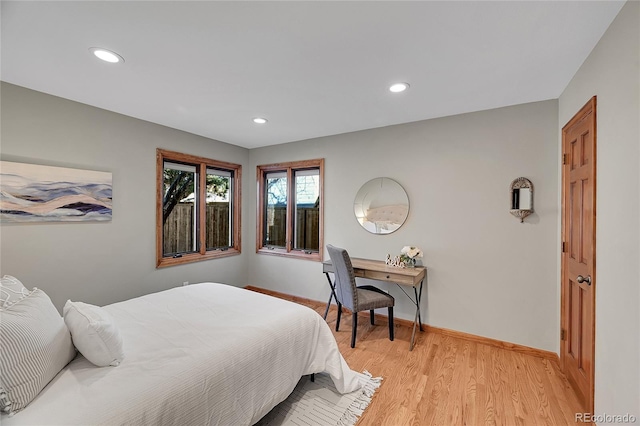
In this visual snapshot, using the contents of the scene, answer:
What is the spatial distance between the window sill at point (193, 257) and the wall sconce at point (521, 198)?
3900 mm

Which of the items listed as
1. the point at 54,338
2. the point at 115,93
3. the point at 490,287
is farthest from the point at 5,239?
the point at 490,287

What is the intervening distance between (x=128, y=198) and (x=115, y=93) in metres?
1.20

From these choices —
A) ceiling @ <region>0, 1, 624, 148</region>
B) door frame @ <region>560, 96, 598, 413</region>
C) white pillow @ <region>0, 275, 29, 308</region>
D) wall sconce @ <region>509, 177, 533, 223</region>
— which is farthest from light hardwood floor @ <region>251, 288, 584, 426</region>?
ceiling @ <region>0, 1, 624, 148</region>

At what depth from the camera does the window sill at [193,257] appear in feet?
11.5

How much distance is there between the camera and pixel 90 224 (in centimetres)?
283

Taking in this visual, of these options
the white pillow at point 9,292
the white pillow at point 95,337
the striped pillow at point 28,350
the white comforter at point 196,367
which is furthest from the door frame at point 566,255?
the white pillow at point 9,292

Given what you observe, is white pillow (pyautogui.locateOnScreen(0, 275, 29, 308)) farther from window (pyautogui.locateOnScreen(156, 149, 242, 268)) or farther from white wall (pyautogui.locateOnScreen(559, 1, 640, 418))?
white wall (pyautogui.locateOnScreen(559, 1, 640, 418))

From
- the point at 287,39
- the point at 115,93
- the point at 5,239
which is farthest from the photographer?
the point at 115,93

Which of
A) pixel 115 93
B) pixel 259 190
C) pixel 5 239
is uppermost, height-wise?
pixel 115 93

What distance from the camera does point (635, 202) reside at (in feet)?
4.32

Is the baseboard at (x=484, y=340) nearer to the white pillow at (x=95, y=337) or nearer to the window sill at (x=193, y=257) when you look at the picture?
the window sill at (x=193, y=257)

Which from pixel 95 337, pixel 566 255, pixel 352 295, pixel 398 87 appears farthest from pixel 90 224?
pixel 566 255

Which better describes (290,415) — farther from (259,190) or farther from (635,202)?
(259,190)
